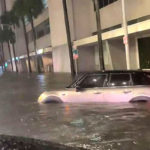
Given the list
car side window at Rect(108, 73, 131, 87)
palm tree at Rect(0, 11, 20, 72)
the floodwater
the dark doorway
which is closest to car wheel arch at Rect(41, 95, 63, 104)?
the floodwater

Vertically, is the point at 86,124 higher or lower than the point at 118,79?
lower

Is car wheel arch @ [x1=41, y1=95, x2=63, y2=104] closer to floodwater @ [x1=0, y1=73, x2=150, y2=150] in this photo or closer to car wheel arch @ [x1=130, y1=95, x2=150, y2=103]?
floodwater @ [x1=0, y1=73, x2=150, y2=150]

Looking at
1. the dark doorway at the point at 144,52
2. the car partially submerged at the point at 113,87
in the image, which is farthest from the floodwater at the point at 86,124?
the dark doorway at the point at 144,52

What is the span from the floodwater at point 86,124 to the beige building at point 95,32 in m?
14.8

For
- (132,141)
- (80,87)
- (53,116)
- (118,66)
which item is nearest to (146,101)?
(80,87)

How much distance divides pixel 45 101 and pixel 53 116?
2.51 metres

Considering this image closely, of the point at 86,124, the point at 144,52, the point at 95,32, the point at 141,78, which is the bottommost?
the point at 86,124

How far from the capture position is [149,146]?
7.23 meters

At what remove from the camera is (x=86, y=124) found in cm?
1012

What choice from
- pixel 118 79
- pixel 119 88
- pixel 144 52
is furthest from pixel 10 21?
pixel 119 88

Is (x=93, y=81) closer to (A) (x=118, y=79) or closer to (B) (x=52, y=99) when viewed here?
(A) (x=118, y=79)

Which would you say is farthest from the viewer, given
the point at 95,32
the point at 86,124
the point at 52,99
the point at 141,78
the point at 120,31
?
the point at 95,32

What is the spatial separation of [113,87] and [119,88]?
209 mm

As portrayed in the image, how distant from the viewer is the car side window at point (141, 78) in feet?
41.0
